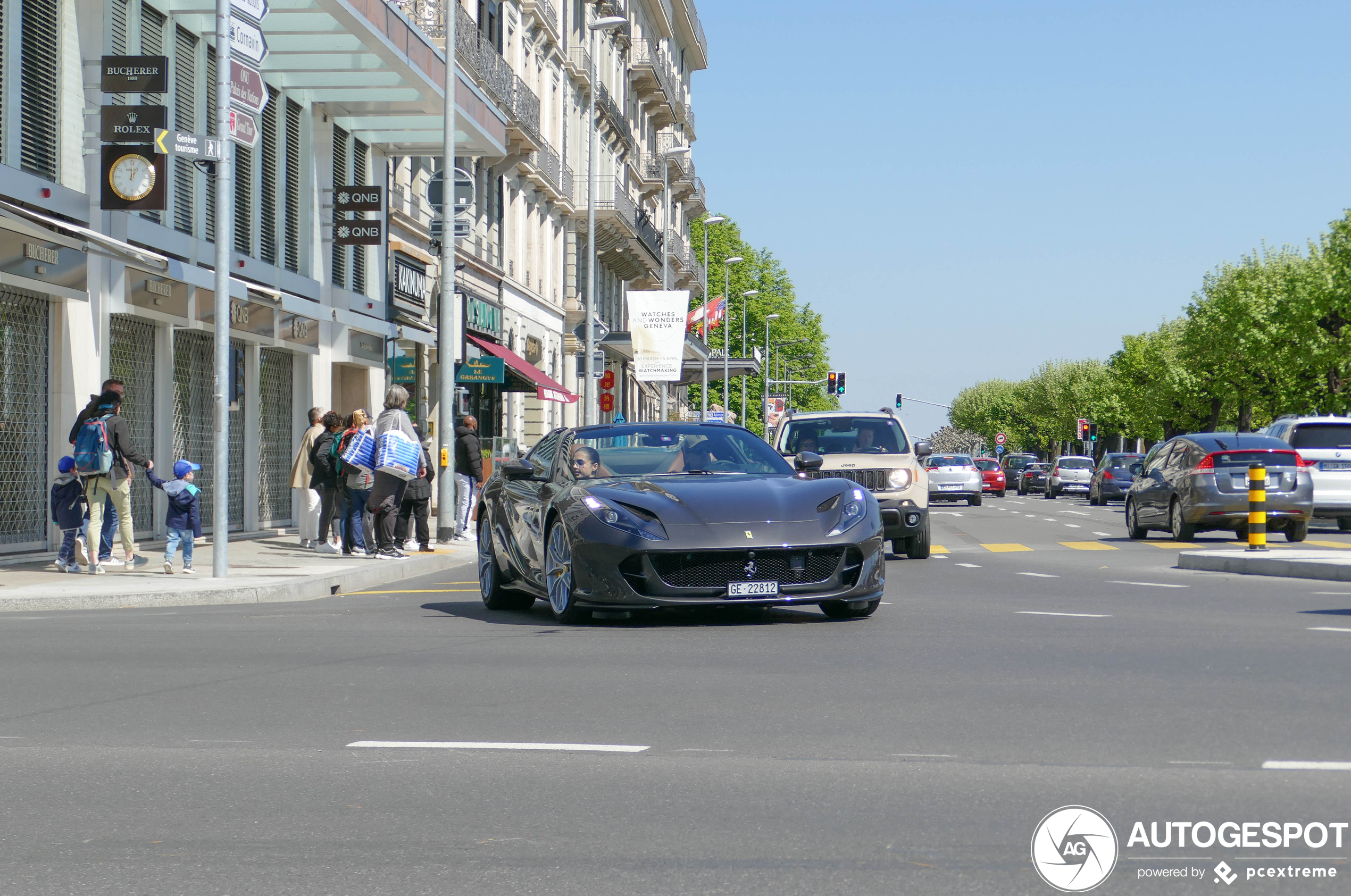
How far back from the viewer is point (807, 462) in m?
11.4

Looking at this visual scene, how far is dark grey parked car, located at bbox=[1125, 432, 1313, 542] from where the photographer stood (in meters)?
22.0

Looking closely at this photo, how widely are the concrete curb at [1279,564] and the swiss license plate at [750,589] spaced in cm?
756

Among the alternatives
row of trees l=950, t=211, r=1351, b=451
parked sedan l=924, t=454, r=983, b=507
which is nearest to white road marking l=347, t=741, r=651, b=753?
parked sedan l=924, t=454, r=983, b=507

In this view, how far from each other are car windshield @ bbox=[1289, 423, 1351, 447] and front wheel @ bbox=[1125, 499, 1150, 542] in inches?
136

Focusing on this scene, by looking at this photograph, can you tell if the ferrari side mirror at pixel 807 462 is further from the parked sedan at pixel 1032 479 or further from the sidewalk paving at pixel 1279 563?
the parked sedan at pixel 1032 479

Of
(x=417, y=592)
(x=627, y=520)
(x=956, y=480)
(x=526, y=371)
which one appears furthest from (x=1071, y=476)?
(x=627, y=520)

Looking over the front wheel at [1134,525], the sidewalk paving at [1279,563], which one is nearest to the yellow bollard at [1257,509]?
the sidewalk paving at [1279,563]

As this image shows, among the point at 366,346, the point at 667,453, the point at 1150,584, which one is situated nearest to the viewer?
the point at 667,453

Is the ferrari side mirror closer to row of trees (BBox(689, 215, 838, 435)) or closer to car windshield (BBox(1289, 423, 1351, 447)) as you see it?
car windshield (BBox(1289, 423, 1351, 447))

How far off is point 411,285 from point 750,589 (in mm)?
24400

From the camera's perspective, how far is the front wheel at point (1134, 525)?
24.9m

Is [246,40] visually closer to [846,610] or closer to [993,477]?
[846,610]

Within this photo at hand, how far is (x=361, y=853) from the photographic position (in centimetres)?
459

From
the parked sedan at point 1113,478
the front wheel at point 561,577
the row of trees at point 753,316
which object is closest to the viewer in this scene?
the front wheel at point 561,577
